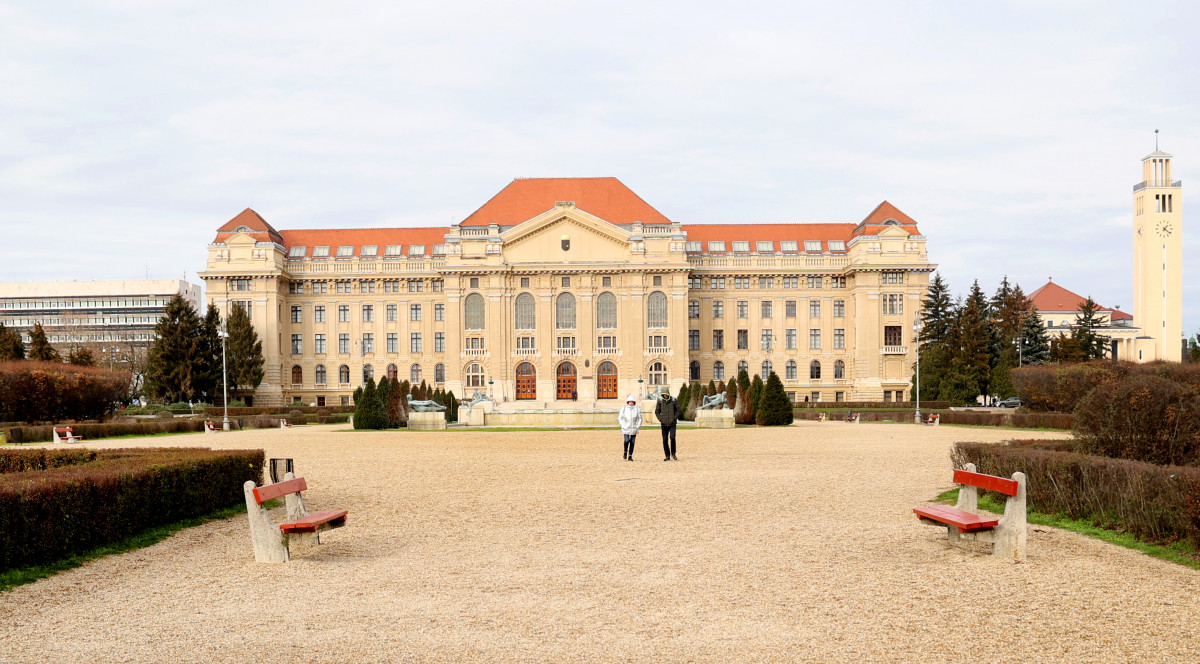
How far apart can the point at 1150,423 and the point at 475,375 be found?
67.4 metres

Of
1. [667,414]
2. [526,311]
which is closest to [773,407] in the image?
[667,414]

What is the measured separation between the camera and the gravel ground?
23.9 feet

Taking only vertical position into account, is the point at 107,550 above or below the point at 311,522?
below

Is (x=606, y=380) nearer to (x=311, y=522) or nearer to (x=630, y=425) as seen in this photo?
(x=630, y=425)

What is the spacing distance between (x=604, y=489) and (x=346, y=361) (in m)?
69.2

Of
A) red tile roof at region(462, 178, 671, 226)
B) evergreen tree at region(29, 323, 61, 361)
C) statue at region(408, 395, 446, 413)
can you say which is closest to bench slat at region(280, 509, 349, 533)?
statue at region(408, 395, 446, 413)

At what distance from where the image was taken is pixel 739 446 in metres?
28.7

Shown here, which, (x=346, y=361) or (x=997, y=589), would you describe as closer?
(x=997, y=589)

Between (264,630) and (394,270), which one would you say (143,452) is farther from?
(394,270)

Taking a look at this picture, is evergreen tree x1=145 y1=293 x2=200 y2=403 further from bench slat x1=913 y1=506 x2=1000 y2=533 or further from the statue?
bench slat x1=913 y1=506 x2=1000 y2=533

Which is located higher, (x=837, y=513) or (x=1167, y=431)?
(x=1167, y=431)

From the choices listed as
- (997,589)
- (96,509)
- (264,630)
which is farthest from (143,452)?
(997,589)

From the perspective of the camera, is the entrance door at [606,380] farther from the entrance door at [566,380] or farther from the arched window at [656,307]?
the arched window at [656,307]

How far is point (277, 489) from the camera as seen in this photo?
11.0 meters
